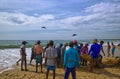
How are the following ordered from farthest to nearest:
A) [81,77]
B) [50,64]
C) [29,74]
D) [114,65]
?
[114,65]
[29,74]
[81,77]
[50,64]

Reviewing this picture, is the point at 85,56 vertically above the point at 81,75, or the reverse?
the point at 85,56

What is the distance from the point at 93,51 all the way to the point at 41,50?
283 cm

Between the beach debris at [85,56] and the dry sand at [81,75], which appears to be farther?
the beach debris at [85,56]

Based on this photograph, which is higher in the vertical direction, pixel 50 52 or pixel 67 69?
pixel 50 52

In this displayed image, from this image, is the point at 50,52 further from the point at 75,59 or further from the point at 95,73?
the point at 95,73

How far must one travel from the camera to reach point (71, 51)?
877cm

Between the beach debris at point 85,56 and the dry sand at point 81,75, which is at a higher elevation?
the beach debris at point 85,56

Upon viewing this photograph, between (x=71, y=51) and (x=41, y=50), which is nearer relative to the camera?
(x=71, y=51)

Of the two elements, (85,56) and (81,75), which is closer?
(81,75)

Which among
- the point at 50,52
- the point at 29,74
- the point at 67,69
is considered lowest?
the point at 29,74

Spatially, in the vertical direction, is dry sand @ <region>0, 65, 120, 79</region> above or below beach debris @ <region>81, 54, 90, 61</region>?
below

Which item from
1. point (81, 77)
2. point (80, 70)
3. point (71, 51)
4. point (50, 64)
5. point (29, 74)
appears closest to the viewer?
point (71, 51)

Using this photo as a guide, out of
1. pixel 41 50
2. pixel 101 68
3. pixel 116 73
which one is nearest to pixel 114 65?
pixel 101 68

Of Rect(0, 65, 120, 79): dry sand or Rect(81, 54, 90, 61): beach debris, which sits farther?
Rect(81, 54, 90, 61): beach debris
